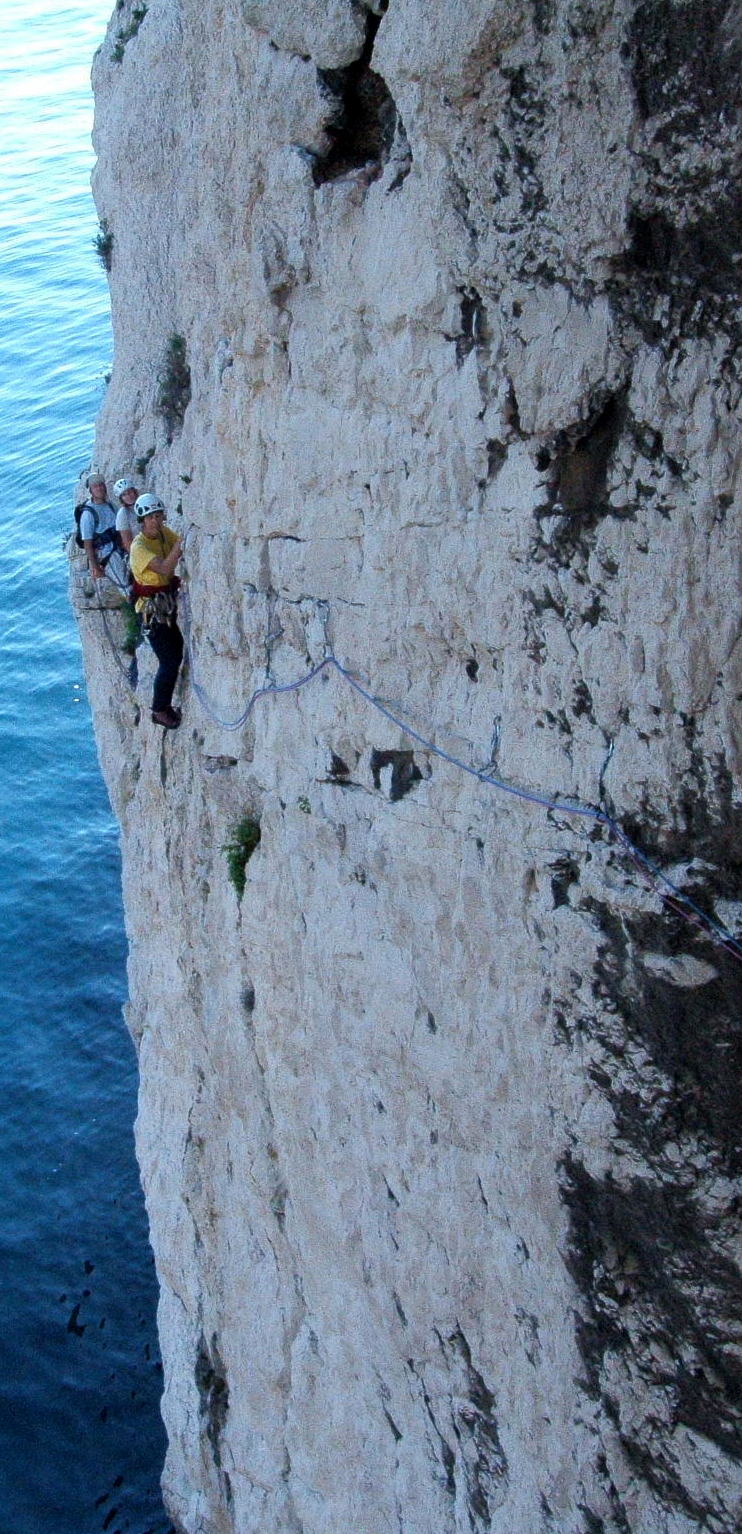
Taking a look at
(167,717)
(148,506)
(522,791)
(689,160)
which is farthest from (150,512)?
(689,160)

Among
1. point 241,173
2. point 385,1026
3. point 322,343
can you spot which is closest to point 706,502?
point 322,343

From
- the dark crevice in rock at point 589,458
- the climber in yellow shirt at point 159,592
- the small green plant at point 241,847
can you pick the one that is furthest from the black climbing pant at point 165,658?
the dark crevice in rock at point 589,458

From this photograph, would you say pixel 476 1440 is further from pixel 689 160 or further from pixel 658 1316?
pixel 689 160

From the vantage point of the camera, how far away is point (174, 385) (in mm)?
11312

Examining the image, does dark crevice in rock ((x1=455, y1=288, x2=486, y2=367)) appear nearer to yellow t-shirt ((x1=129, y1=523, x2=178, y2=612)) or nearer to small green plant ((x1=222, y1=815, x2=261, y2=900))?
small green plant ((x1=222, y1=815, x2=261, y2=900))

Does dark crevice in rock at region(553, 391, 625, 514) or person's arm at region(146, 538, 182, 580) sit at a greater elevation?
dark crevice in rock at region(553, 391, 625, 514)

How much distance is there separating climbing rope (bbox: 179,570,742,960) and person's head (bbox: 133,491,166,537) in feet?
5.54

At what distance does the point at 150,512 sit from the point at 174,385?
1610 mm

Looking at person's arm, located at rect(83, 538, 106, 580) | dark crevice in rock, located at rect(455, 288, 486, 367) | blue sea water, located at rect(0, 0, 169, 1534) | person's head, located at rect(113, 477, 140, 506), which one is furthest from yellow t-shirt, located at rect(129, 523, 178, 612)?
blue sea water, located at rect(0, 0, 169, 1534)

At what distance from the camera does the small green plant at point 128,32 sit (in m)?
12.6

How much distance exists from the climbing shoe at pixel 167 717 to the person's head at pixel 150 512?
1.45 meters

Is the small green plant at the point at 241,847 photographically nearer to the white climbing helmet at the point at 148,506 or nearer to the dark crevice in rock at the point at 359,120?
the white climbing helmet at the point at 148,506

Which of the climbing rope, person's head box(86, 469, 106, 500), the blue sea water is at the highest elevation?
the climbing rope

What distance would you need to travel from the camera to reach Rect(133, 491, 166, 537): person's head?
402 inches
